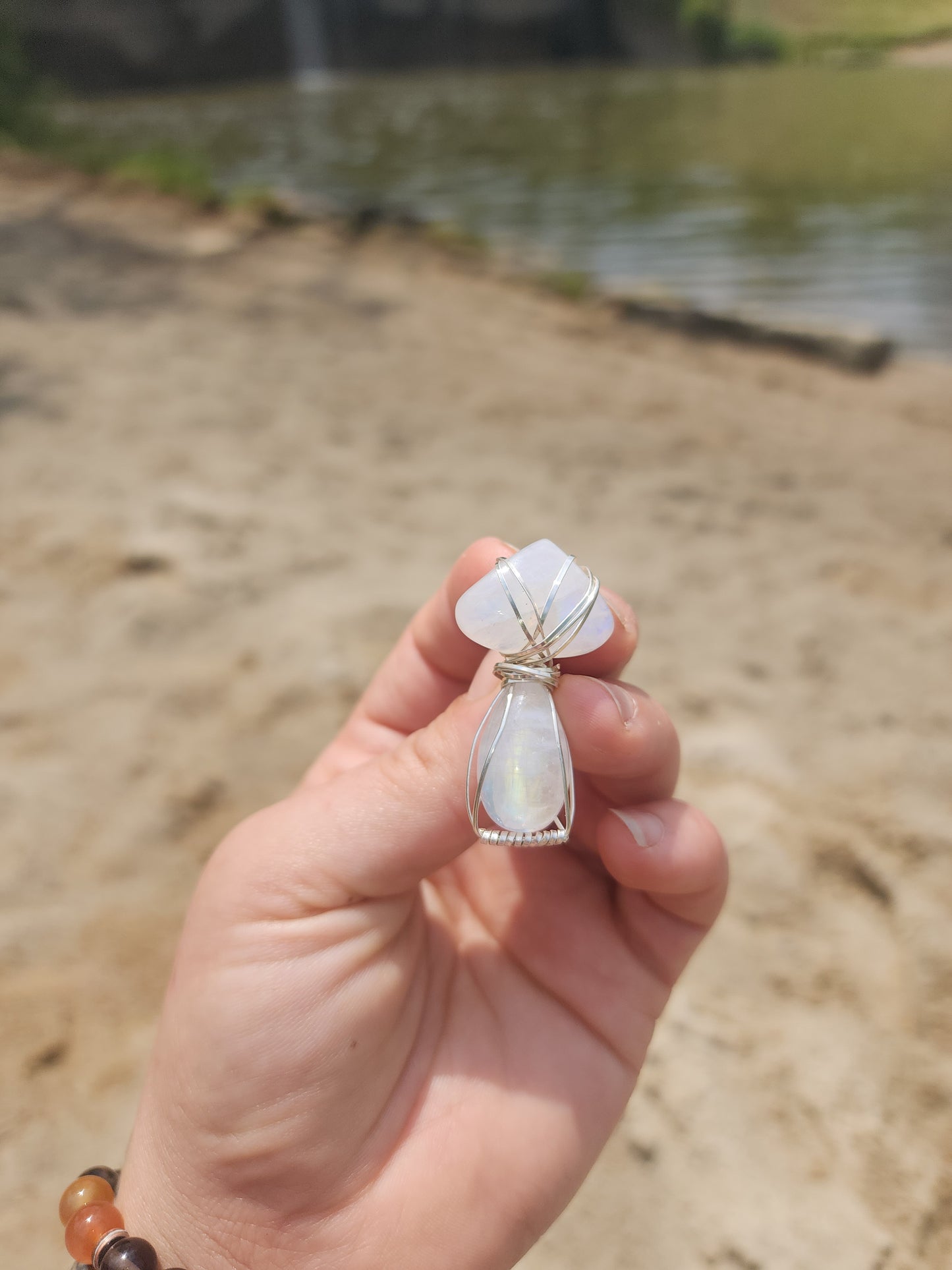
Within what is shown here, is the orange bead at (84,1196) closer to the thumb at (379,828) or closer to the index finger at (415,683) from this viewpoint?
the thumb at (379,828)

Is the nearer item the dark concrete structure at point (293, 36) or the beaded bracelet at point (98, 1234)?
the beaded bracelet at point (98, 1234)

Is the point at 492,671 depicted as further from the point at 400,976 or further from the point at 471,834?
the point at 400,976

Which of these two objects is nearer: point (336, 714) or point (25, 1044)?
point (25, 1044)

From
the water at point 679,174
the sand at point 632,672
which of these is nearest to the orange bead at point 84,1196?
the sand at point 632,672

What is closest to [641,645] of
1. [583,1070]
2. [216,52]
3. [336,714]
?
[336,714]

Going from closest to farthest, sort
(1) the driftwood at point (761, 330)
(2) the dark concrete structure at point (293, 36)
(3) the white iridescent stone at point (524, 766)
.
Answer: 1. (3) the white iridescent stone at point (524, 766)
2. (1) the driftwood at point (761, 330)
3. (2) the dark concrete structure at point (293, 36)

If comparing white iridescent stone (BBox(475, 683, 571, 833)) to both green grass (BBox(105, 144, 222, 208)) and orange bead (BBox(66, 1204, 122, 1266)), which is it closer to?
orange bead (BBox(66, 1204, 122, 1266))

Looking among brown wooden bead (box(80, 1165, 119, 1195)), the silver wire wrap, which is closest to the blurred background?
brown wooden bead (box(80, 1165, 119, 1195))

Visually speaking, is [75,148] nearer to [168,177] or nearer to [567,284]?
[168,177]
